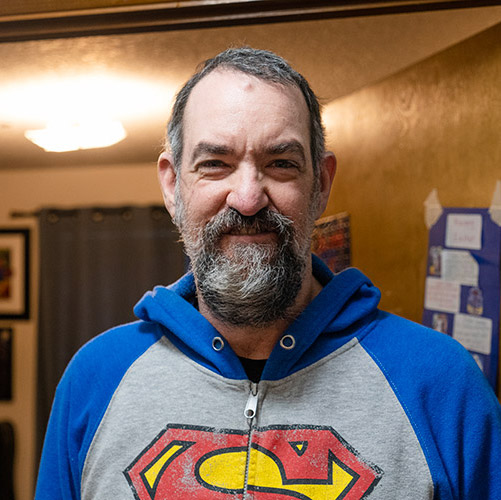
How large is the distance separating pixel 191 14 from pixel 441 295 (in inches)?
29.1

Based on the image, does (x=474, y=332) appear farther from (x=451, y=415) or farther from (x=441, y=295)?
(x=451, y=415)

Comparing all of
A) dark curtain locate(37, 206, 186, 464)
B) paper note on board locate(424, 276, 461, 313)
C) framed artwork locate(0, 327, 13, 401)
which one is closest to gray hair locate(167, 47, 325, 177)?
paper note on board locate(424, 276, 461, 313)

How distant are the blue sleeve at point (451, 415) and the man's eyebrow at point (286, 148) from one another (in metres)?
0.32

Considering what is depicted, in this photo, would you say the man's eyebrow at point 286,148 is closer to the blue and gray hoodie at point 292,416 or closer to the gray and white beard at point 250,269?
the gray and white beard at point 250,269

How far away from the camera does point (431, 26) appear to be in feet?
3.60

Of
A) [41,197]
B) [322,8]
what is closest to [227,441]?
[322,8]

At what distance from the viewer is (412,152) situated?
1270 millimetres

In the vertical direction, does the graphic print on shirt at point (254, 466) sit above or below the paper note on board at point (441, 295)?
below

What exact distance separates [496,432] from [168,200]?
0.60m

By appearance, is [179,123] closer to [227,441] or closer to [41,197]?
[227,441]

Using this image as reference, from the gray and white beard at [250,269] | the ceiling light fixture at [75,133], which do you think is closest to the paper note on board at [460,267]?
the gray and white beard at [250,269]

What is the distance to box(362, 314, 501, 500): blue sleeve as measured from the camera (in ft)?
2.47

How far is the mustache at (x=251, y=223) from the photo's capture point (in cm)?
79

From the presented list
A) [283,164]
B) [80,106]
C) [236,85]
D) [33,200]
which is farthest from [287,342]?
[33,200]
